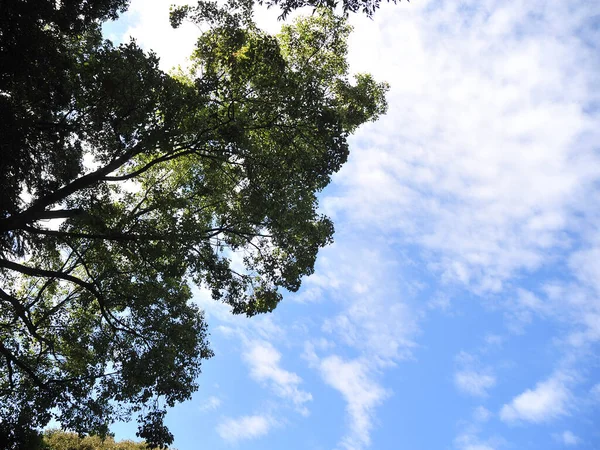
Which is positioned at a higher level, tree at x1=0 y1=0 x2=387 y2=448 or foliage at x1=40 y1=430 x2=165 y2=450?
tree at x1=0 y1=0 x2=387 y2=448

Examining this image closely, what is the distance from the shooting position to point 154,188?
1305cm

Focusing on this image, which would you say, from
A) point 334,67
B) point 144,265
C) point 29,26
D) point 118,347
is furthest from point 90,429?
point 334,67

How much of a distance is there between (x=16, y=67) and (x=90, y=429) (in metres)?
9.74

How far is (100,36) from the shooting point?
14391 millimetres

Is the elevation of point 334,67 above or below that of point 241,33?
above

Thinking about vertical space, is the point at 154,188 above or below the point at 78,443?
above

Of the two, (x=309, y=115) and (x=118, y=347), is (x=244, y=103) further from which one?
(x=118, y=347)

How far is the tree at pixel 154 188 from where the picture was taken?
10758 mm

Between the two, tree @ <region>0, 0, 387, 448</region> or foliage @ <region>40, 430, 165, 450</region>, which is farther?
foliage @ <region>40, 430, 165, 450</region>

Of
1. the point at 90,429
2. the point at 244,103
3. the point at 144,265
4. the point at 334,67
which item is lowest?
the point at 90,429

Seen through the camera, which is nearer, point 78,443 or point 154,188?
point 154,188

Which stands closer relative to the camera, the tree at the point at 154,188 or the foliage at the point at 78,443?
the tree at the point at 154,188

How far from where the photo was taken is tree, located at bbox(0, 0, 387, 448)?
35.3 ft

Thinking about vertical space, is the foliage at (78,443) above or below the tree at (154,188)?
below
